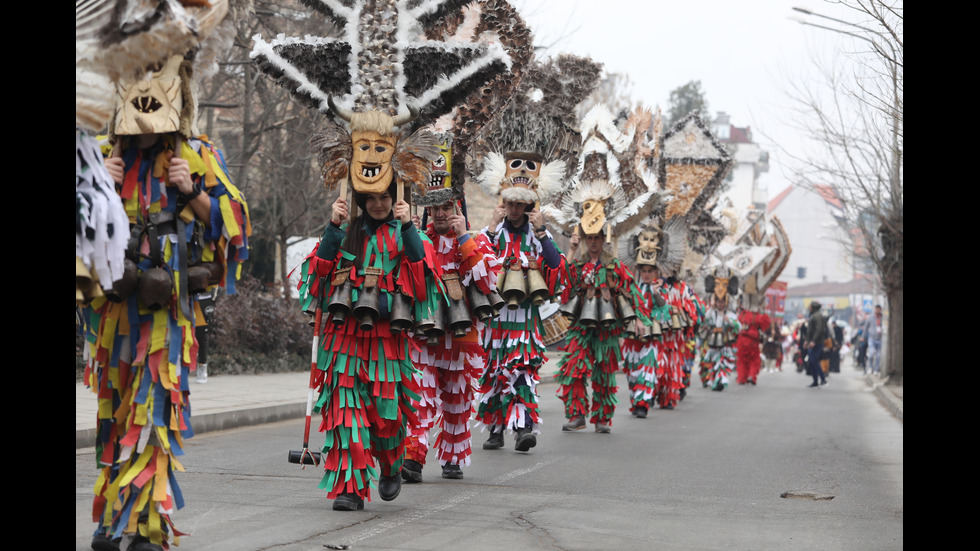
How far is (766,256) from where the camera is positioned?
3047cm

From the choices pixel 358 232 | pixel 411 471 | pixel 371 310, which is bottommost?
pixel 411 471

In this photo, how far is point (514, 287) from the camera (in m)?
10.1

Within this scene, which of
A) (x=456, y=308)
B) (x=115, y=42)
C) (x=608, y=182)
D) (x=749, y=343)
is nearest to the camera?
(x=115, y=42)

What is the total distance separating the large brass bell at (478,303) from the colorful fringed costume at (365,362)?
4.20 feet

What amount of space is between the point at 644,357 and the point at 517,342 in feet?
15.8

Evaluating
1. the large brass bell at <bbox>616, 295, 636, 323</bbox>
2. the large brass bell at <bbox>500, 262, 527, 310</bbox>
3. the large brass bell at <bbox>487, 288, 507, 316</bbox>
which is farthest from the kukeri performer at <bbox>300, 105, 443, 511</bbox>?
the large brass bell at <bbox>616, 295, 636, 323</bbox>

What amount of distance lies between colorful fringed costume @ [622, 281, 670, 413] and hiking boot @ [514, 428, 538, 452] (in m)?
4.40

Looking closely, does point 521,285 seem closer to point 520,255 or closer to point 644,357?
point 520,255

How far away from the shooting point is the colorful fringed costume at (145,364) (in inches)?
204

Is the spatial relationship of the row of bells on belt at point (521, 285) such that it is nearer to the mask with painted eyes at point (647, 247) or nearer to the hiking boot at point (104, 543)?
the hiking boot at point (104, 543)

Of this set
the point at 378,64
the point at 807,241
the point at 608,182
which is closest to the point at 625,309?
the point at 608,182

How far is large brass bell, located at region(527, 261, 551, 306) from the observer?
10227 millimetres
